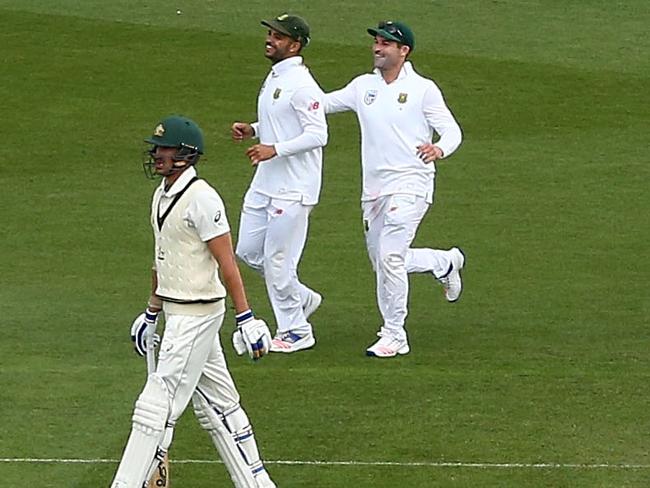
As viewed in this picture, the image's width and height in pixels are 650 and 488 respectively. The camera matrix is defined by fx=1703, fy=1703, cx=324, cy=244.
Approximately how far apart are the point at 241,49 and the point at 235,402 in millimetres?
17318

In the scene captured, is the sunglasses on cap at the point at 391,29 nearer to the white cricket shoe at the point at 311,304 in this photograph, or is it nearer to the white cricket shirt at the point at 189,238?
the white cricket shoe at the point at 311,304

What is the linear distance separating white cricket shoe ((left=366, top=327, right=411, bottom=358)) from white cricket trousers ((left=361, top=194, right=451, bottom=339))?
41 millimetres

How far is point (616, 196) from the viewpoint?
59.7ft

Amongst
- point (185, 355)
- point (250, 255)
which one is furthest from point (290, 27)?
point (185, 355)

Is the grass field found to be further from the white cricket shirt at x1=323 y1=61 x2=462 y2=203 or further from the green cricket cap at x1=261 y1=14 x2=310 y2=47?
the green cricket cap at x1=261 y1=14 x2=310 y2=47

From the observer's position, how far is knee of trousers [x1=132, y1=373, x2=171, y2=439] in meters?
8.33

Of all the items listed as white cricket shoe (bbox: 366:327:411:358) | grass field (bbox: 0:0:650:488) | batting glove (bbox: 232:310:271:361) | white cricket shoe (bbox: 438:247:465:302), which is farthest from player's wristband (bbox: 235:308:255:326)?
white cricket shoe (bbox: 438:247:465:302)

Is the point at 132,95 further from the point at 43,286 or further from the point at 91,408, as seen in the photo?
the point at 91,408

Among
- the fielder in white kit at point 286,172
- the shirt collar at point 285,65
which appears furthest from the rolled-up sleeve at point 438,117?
the shirt collar at point 285,65

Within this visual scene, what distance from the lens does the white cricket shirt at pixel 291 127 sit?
39.1 feet

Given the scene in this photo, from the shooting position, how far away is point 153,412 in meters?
8.34

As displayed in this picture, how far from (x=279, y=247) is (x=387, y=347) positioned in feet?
3.44

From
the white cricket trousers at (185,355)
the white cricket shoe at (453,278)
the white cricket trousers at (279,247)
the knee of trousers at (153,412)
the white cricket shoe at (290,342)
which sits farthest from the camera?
the white cricket shoe at (453,278)

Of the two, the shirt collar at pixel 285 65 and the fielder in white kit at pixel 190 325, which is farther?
the shirt collar at pixel 285 65
